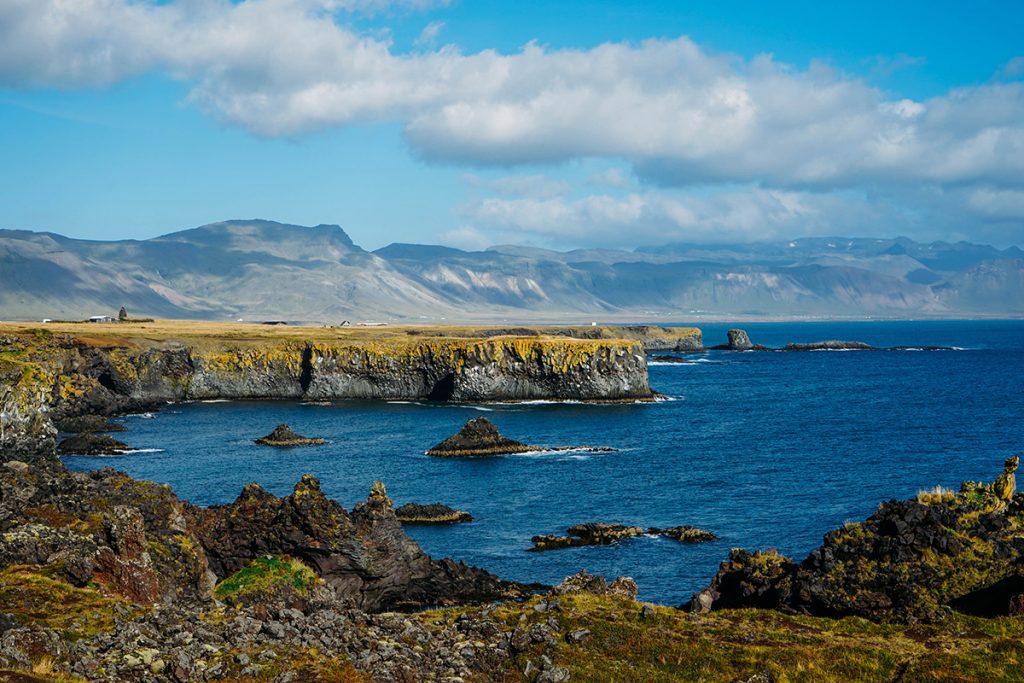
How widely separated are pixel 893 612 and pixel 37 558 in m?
29.4

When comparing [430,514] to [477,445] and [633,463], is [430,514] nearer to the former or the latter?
[633,463]

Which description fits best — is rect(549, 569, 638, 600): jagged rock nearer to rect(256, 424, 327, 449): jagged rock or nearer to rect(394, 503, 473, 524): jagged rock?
rect(394, 503, 473, 524): jagged rock

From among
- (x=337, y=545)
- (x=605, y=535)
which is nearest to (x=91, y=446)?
(x=605, y=535)

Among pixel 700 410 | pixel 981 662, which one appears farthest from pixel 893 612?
pixel 700 410

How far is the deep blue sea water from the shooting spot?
2376 inches

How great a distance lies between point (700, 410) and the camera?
425 feet

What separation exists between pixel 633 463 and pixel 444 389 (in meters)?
58.7

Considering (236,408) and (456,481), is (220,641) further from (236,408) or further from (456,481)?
(236,408)

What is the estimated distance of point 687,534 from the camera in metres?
60.6

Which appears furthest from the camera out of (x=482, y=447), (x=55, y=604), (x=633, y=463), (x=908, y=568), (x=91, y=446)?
(x=482, y=447)

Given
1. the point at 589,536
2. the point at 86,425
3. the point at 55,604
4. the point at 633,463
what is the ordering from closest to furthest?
the point at 55,604 → the point at 589,536 → the point at 633,463 → the point at 86,425

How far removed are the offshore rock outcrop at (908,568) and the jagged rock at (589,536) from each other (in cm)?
2321

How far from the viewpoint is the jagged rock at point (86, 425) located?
107 m

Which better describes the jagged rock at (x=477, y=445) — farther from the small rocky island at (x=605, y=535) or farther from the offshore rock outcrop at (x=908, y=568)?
the offshore rock outcrop at (x=908, y=568)
